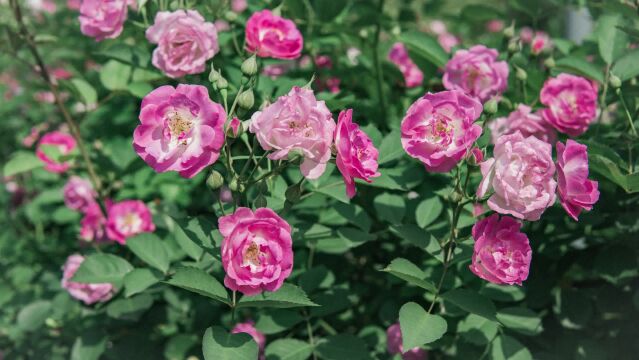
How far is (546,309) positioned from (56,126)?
2133mm

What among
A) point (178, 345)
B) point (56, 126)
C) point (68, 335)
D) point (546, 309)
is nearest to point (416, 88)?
point (546, 309)

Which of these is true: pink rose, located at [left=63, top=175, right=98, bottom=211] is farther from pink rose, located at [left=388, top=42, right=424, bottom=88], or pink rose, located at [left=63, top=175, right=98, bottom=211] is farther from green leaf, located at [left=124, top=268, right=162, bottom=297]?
pink rose, located at [left=388, top=42, right=424, bottom=88]

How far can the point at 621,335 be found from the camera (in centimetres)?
171

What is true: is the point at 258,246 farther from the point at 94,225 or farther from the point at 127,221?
the point at 94,225

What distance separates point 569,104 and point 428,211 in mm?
421

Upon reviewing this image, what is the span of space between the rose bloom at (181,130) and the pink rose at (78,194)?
1.17 m

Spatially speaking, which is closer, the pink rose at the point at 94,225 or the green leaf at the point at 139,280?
the green leaf at the point at 139,280

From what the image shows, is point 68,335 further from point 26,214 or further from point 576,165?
point 576,165

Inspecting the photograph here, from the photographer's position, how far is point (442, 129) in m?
1.25

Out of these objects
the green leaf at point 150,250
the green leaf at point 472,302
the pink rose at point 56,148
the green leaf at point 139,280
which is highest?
the green leaf at point 472,302

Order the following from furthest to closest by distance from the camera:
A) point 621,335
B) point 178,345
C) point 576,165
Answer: point 178,345 → point 621,335 → point 576,165

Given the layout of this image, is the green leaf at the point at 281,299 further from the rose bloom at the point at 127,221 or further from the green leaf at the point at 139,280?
the rose bloom at the point at 127,221

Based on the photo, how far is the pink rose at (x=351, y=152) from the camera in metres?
1.16

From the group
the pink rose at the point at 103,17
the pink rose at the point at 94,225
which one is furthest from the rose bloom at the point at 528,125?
the pink rose at the point at 94,225
